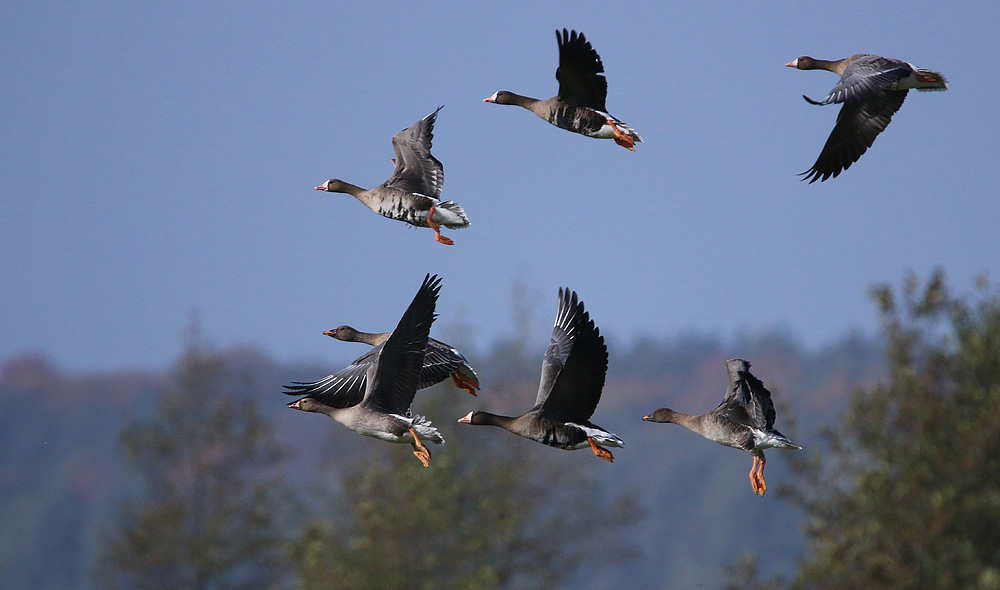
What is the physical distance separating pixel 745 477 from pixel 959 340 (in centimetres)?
5813

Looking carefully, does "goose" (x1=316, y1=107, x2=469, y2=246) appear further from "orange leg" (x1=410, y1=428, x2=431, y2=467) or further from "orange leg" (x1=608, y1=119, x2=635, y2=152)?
"orange leg" (x1=410, y1=428, x2=431, y2=467)

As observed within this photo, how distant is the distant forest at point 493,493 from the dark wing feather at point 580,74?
513 inches

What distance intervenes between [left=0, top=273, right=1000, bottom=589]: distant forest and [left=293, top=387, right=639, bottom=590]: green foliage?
101mm

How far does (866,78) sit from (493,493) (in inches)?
1307

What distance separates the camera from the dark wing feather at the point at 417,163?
15969mm

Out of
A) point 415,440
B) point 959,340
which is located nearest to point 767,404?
point 415,440

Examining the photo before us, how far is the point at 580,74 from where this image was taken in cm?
1505

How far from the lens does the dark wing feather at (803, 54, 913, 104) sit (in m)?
12.6

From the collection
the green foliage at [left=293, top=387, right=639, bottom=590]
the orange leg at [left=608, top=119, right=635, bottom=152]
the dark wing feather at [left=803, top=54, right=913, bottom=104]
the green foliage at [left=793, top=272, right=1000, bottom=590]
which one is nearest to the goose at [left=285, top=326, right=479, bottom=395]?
the orange leg at [left=608, top=119, right=635, bottom=152]

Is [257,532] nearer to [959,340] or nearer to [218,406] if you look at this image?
[218,406]

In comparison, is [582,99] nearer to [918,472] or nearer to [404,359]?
[404,359]

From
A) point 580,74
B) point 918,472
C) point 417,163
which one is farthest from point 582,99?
point 918,472

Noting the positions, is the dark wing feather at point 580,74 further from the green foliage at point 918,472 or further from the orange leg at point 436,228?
the green foliage at point 918,472

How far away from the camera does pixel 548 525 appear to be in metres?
48.4
